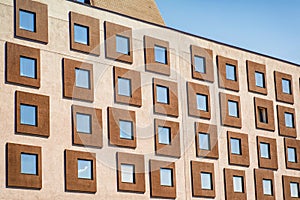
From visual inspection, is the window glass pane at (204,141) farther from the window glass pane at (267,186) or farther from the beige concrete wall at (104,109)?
the window glass pane at (267,186)

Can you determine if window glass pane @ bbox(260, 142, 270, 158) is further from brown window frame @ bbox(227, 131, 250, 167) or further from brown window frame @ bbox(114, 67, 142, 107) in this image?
brown window frame @ bbox(114, 67, 142, 107)

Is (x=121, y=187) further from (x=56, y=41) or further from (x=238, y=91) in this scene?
(x=238, y=91)

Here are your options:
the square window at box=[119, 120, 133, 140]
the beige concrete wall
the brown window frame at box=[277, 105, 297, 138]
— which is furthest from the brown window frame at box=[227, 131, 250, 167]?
the square window at box=[119, 120, 133, 140]

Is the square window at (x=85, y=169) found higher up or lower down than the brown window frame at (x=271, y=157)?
lower down

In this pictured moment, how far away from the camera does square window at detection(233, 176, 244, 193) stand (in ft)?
164

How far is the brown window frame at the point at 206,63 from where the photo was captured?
162 ft

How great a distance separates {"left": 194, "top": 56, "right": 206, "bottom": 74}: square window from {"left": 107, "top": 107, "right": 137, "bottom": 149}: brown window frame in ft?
25.2

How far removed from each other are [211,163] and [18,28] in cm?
1714

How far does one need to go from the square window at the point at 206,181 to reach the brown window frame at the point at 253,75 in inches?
335

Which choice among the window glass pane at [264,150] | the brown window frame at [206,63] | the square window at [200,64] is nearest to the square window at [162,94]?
the brown window frame at [206,63]

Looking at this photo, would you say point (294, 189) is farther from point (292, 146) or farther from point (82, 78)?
point (82, 78)

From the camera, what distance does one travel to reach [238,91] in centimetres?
5200

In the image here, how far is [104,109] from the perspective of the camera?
43344 mm

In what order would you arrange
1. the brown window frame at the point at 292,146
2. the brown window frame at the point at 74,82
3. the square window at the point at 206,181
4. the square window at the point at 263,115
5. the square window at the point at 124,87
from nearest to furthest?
the brown window frame at the point at 74,82
the square window at the point at 124,87
the square window at the point at 206,181
the square window at the point at 263,115
the brown window frame at the point at 292,146
